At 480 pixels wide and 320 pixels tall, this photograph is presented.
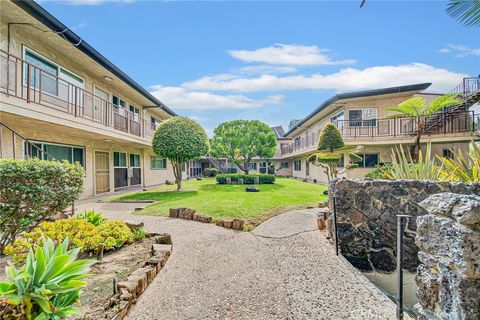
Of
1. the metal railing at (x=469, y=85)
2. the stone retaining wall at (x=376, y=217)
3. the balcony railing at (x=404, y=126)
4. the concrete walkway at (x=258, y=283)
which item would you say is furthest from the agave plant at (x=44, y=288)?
the metal railing at (x=469, y=85)

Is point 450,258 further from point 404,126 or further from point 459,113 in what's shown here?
point 459,113

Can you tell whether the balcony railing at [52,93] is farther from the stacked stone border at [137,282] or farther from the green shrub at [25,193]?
the stacked stone border at [137,282]

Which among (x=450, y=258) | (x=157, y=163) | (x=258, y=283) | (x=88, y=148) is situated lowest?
(x=258, y=283)

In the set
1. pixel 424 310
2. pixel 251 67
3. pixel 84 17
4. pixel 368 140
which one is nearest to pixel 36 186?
pixel 424 310

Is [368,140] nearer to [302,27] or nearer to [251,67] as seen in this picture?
[251,67]

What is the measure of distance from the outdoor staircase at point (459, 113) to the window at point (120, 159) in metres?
20.2

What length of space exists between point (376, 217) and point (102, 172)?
14.4 meters

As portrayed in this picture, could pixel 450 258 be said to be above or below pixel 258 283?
above

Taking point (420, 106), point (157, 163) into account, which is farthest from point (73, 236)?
point (157, 163)

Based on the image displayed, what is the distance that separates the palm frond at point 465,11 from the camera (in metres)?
3.10

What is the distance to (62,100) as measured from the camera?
9.96m

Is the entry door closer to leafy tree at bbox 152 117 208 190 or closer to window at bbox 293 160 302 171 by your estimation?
leafy tree at bbox 152 117 208 190

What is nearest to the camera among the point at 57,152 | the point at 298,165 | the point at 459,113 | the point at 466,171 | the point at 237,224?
the point at 466,171

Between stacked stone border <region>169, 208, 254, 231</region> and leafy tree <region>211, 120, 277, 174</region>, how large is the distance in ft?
53.8
